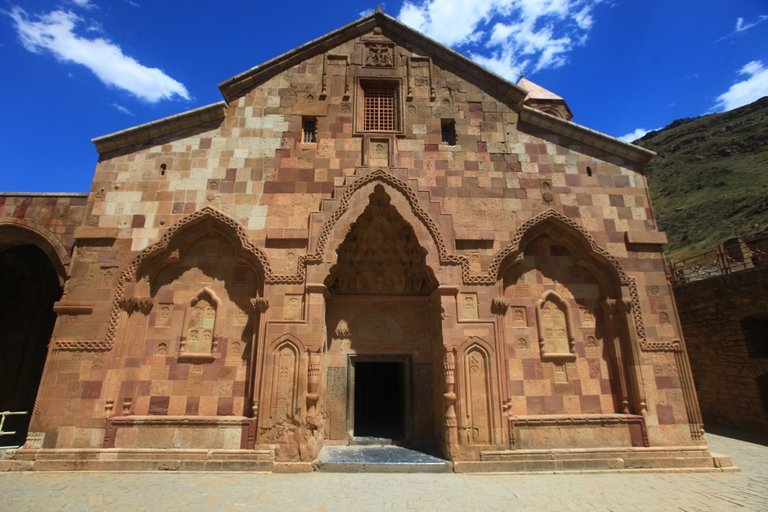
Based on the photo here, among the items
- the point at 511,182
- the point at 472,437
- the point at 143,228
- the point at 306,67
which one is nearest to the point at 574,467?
the point at 472,437

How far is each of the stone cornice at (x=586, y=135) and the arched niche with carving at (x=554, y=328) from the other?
4332 mm

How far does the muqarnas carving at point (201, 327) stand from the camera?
29.2 feet

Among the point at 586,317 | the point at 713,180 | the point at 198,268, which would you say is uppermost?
the point at 713,180

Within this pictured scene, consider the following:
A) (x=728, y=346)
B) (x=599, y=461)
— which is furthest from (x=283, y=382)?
(x=728, y=346)

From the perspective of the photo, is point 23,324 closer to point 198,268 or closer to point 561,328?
point 198,268

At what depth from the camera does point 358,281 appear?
10203 millimetres

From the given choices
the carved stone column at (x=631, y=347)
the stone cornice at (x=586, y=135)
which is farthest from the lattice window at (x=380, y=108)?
the carved stone column at (x=631, y=347)

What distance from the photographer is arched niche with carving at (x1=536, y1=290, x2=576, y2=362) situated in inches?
356

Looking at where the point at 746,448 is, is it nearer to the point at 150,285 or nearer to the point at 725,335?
the point at 725,335

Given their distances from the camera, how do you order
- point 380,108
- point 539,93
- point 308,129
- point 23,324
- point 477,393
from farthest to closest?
1. point 539,93
2. point 23,324
3. point 380,108
4. point 308,129
5. point 477,393

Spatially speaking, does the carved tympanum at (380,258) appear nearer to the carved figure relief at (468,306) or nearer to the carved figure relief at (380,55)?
the carved figure relief at (468,306)

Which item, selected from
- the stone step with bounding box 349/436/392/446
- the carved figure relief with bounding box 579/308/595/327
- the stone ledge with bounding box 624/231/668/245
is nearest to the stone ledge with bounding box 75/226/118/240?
the stone step with bounding box 349/436/392/446

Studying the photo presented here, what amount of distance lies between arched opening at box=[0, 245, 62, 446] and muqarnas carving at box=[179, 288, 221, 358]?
A: 746cm

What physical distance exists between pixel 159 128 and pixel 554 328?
1113 centimetres
